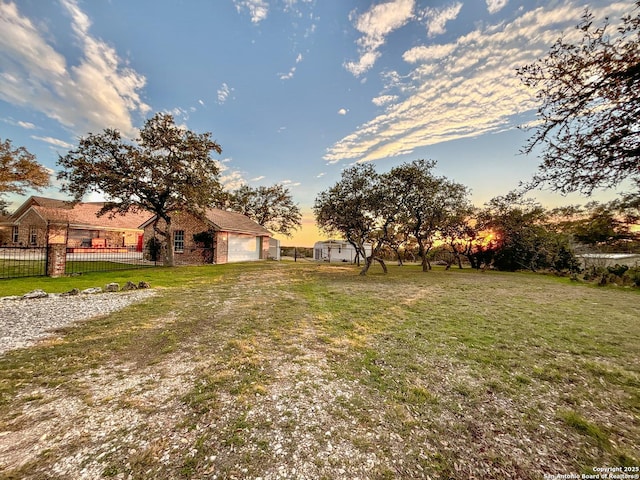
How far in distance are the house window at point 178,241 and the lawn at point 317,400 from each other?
16744 mm

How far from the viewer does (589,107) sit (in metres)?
3.50

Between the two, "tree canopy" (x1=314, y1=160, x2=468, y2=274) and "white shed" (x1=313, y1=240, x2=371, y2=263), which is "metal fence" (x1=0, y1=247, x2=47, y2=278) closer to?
"tree canopy" (x1=314, y1=160, x2=468, y2=274)

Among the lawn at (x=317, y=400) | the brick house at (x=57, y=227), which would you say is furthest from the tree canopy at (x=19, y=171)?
the lawn at (x=317, y=400)

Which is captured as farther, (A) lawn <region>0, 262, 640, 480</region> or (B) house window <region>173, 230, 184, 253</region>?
(B) house window <region>173, 230, 184, 253</region>

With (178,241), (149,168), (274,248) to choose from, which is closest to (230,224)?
(178,241)

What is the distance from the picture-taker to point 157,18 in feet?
33.9

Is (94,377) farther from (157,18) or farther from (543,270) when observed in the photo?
(543,270)

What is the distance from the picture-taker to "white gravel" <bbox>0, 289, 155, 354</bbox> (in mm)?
4758

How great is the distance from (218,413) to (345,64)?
49.6 feet

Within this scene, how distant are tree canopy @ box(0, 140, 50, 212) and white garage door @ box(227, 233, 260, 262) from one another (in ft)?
58.3

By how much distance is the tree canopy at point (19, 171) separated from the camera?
19.8 meters

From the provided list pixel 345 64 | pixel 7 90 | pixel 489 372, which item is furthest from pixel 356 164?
pixel 7 90

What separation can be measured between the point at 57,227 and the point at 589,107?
111 ft

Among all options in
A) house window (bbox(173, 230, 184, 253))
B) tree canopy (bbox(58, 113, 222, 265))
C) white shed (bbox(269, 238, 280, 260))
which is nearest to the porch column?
tree canopy (bbox(58, 113, 222, 265))
